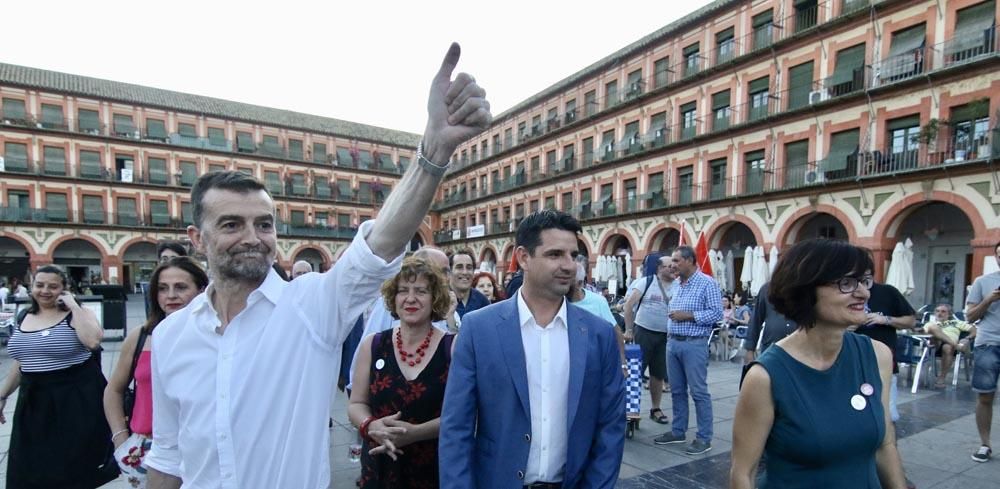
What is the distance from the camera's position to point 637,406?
5.20m

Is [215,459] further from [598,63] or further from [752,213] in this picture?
[598,63]

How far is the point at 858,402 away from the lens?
1948 millimetres

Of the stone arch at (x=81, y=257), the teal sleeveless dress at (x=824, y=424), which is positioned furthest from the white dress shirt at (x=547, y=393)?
the stone arch at (x=81, y=257)

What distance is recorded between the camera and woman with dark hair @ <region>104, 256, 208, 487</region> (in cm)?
258

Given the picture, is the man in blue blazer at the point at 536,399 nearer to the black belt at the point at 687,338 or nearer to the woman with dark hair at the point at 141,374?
the woman with dark hair at the point at 141,374

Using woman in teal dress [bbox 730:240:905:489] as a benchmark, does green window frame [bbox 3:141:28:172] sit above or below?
above

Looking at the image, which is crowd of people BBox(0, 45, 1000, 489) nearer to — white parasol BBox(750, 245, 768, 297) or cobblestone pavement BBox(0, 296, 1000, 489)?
cobblestone pavement BBox(0, 296, 1000, 489)

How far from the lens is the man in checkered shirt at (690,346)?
4.69 m

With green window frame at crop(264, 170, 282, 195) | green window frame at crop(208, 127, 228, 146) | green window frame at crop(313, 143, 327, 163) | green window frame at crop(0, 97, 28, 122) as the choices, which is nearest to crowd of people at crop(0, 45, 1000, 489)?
green window frame at crop(264, 170, 282, 195)

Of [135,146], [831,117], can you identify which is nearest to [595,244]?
[831,117]

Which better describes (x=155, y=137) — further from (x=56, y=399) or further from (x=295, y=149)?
(x=56, y=399)

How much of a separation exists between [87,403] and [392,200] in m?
3.25

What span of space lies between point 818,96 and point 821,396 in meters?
20.6

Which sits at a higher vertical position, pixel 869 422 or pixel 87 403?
pixel 869 422
